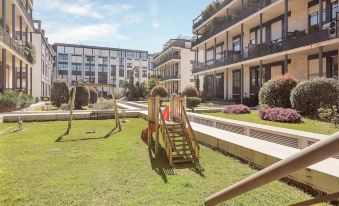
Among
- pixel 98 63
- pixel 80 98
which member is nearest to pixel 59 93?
pixel 80 98

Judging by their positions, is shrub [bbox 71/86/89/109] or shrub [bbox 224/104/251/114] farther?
shrub [bbox 71/86/89/109]

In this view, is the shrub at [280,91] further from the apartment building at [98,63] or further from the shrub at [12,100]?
the apartment building at [98,63]

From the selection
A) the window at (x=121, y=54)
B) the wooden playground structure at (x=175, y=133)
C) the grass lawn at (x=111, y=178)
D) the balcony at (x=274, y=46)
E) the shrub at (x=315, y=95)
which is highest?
the window at (x=121, y=54)

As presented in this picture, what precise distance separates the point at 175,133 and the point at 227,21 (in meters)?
27.3

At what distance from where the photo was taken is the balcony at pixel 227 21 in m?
27.8

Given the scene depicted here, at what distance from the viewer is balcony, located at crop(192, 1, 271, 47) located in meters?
27.8

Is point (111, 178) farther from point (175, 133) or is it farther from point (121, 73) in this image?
point (121, 73)

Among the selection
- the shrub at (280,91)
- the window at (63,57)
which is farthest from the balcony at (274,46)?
the window at (63,57)

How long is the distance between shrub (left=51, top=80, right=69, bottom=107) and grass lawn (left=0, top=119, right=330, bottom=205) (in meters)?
19.6

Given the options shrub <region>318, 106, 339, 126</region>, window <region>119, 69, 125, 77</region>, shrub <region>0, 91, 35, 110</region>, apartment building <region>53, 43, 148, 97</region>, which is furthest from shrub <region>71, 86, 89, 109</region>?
window <region>119, 69, 125, 77</region>

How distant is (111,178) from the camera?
6602 mm

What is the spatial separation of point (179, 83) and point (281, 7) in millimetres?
38272

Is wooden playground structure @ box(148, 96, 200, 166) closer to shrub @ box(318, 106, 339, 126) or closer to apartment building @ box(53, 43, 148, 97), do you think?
shrub @ box(318, 106, 339, 126)

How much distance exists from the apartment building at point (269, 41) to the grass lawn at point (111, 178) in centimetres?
1473
